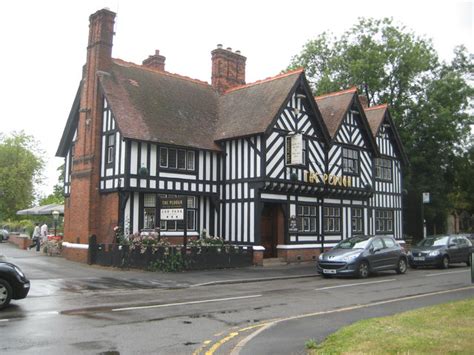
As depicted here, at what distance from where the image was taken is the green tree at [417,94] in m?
37.0

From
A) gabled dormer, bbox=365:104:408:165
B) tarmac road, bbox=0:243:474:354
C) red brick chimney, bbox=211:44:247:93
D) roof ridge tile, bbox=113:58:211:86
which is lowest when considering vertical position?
tarmac road, bbox=0:243:474:354

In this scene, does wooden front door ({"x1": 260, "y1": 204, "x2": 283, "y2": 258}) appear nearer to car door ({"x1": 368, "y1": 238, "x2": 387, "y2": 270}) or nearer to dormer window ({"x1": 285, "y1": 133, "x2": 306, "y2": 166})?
dormer window ({"x1": 285, "y1": 133, "x2": 306, "y2": 166})

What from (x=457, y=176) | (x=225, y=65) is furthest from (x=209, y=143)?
(x=457, y=176)

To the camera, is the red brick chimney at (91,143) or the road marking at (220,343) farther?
the red brick chimney at (91,143)

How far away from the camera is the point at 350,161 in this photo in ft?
93.9

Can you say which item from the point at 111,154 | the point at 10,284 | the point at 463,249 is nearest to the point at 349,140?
the point at 463,249

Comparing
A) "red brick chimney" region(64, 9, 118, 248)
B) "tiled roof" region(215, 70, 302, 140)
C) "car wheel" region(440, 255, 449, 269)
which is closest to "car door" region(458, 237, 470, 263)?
"car wheel" region(440, 255, 449, 269)

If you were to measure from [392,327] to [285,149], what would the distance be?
55.1 ft

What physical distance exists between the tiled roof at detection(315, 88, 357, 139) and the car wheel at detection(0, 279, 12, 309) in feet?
63.7

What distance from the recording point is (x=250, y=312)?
422 inches

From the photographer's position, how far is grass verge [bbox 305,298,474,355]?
21.3ft

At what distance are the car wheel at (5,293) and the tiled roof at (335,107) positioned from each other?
19.4 metres

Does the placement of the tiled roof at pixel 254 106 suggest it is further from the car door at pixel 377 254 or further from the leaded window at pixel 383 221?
the leaded window at pixel 383 221

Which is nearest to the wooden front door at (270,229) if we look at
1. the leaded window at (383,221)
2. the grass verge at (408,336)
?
the leaded window at (383,221)
